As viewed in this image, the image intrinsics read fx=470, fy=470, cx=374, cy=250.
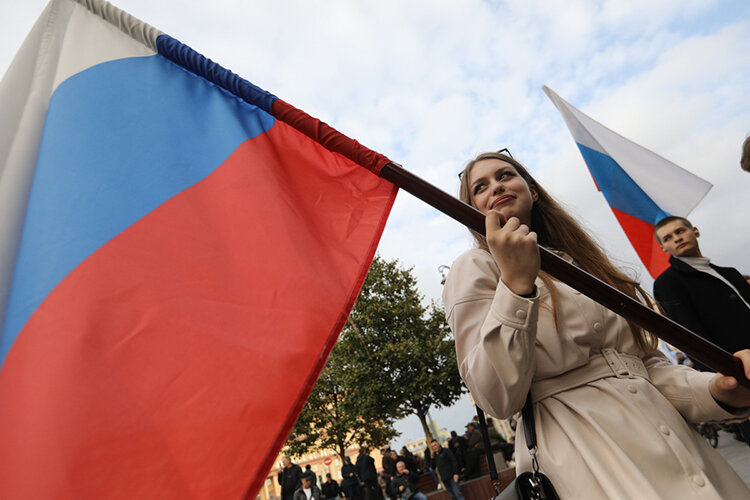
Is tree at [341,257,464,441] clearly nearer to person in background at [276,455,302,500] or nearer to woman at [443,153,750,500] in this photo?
person in background at [276,455,302,500]

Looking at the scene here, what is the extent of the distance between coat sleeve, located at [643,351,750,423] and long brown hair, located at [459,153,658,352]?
463mm

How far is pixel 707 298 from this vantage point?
3691 millimetres

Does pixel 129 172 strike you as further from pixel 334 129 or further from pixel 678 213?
pixel 678 213

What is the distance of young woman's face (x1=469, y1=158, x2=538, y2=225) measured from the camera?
217 centimetres

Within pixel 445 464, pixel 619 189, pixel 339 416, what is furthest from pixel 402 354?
pixel 619 189

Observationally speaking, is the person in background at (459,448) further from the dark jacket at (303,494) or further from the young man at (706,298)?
the young man at (706,298)

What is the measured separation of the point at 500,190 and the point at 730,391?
1150 millimetres

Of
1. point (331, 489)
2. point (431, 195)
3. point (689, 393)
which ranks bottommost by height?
point (331, 489)

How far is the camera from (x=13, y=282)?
1699 millimetres

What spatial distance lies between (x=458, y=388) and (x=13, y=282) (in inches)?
903

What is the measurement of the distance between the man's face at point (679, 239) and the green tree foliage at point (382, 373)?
59.0 feet

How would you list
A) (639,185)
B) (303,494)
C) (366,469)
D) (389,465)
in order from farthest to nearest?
(389,465)
(366,469)
(303,494)
(639,185)

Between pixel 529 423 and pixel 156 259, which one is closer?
pixel 529 423

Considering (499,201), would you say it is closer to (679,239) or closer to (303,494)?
(679,239)
